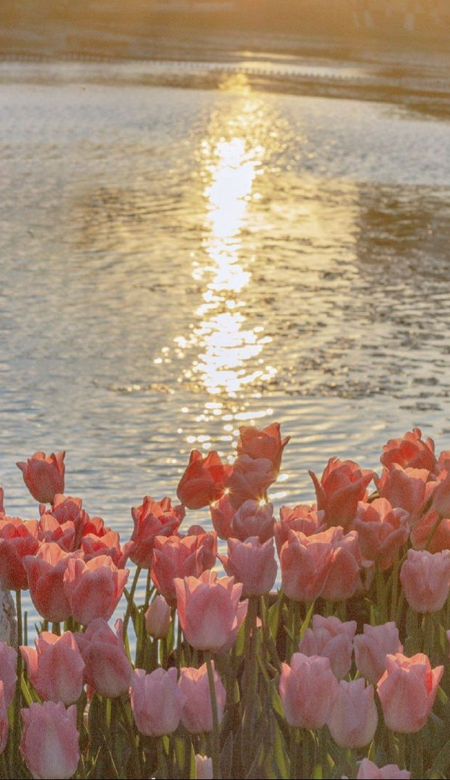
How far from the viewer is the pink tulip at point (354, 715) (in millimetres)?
2105

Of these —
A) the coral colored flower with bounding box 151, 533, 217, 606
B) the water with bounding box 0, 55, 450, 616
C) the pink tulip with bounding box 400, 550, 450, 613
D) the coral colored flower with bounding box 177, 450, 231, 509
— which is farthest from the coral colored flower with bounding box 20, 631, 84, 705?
the water with bounding box 0, 55, 450, 616

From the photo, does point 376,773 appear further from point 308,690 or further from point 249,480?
point 249,480

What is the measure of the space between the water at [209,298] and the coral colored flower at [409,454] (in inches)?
96.3

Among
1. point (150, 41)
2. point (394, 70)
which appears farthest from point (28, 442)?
point (150, 41)

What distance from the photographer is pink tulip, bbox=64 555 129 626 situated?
7.66 feet

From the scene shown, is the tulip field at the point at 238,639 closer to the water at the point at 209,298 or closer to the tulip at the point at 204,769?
the tulip at the point at 204,769

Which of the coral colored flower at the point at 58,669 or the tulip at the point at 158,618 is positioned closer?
the coral colored flower at the point at 58,669

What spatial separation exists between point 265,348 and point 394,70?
28.0 meters

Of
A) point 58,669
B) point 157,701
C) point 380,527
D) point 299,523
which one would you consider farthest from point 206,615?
point 380,527

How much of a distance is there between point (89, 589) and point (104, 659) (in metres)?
0.12

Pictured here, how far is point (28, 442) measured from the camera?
626 cm

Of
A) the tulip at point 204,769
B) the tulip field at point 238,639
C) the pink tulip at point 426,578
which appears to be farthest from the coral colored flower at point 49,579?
the pink tulip at point 426,578

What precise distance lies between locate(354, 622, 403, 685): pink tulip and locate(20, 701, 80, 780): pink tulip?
0.52 m

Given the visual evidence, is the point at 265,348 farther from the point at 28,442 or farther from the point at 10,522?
the point at 10,522
